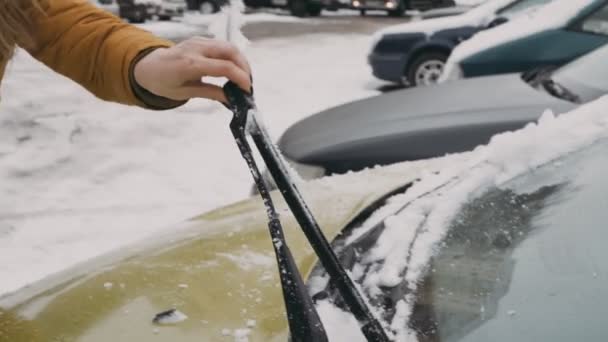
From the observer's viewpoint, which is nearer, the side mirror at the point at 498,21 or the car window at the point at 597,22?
the car window at the point at 597,22

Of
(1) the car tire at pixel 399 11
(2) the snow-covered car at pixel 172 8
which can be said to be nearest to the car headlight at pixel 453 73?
(2) the snow-covered car at pixel 172 8

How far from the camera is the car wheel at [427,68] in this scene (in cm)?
754

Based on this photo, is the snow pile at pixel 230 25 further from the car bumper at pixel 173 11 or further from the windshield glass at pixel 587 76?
the car bumper at pixel 173 11

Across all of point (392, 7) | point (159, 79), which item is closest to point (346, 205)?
point (159, 79)

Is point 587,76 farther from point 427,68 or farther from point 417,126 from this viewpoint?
point 427,68

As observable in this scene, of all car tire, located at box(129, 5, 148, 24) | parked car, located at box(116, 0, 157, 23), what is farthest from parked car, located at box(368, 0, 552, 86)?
car tire, located at box(129, 5, 148, 24)

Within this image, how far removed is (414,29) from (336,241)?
6.01 meters

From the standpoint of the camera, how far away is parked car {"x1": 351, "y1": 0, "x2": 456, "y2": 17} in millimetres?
19250

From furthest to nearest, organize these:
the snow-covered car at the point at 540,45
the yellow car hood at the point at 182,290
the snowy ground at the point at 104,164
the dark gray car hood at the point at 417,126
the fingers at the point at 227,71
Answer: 1. the snow-covered car at the point at 540,45
2. the snowy ground at the point at 104,164
3. the dark gray car hood at the point at 417,126
4. the yellow car hood at the point at 182,290
5. the fingers at the point at 227,71

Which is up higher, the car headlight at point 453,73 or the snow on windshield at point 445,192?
the snow on windshield at point 445,192

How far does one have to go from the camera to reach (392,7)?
19.3 metres

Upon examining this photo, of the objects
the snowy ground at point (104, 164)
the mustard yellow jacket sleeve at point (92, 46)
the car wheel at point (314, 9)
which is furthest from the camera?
the car wheel at point (314, 9)

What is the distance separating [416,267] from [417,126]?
1.89 metres

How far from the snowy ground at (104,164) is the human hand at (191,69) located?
1785mm
